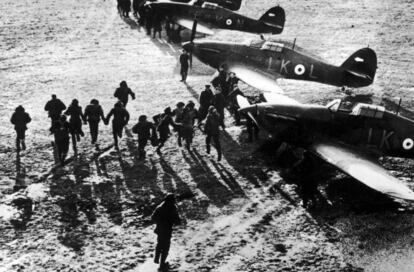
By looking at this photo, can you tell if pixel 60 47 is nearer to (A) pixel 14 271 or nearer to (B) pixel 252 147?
(B) pixel 252 147

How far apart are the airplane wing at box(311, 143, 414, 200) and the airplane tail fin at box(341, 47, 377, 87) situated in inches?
230

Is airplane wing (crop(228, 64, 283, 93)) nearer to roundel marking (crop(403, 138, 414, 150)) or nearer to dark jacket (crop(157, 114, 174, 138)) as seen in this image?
dark jacket (crop(157, 114, 174, 138))

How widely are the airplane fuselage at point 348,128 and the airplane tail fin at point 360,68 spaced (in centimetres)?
523

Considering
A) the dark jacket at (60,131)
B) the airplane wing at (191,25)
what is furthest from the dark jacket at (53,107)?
the airplane wing at (191,25)

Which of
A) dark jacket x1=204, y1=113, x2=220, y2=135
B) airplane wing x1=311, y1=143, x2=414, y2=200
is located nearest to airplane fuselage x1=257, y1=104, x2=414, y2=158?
airplane wing x1=311, y1=143, x2=414, y2=200

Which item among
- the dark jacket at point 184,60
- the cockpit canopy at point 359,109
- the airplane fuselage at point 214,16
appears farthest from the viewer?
the airplane fuselage at point 214,16

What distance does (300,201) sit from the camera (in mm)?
13336

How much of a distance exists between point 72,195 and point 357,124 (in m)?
7.17

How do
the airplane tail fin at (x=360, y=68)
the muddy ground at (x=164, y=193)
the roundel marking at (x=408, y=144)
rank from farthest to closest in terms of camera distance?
the airplane tail fin at (x=360, y=68)
the roundel marking at (x=408, y=144)
the muddy ground at (x=164, y=193)

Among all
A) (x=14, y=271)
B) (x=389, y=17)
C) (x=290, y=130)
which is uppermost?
(x=389, y=17)

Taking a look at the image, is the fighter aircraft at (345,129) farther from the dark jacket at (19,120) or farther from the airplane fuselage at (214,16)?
the airplane fuselage at (214,16)

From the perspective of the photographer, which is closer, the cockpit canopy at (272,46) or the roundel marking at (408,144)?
the roundel marking at (408,144)

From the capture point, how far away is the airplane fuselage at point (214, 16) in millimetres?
25984

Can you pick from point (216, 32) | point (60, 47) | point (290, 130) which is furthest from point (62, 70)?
point (290, 130)
